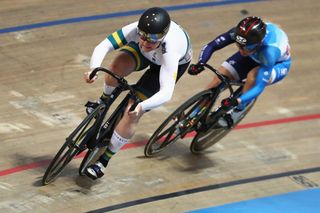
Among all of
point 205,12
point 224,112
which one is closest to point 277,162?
point 224,112

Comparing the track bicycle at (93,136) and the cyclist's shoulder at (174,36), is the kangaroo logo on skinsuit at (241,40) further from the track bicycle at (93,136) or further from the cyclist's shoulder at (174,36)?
the track bicycle at (93,136)

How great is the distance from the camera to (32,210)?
607 centimetres

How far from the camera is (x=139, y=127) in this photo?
744 cm

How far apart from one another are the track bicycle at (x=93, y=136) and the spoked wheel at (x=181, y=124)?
0.56 m

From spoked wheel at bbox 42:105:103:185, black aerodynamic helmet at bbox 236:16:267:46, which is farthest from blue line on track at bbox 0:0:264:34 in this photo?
black aerodynamic helmet at bbox 236:16:267:46

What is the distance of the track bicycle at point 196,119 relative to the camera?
6.65 m

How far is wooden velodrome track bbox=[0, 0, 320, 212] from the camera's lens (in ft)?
21.1

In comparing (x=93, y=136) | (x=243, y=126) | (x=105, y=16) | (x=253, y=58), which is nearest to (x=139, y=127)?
(x=243, y=126)

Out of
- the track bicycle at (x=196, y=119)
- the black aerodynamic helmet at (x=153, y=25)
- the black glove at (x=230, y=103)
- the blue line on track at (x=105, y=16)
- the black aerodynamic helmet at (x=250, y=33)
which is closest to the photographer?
the black aerodynamic helmet at (x=153, y=25)

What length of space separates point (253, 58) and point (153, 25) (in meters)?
1.23

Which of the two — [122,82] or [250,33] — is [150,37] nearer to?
[122,82]

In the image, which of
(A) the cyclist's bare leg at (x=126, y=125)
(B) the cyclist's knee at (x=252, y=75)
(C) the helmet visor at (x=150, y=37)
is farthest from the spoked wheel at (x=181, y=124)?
(C) the helmet visor at (x=150, y=37)

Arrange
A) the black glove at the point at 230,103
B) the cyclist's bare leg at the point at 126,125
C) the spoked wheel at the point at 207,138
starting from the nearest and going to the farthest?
the cyclist's bare leg at the point at 126,125
the black glove at the point at 230,103
the spoked wheel at the point at 207,138

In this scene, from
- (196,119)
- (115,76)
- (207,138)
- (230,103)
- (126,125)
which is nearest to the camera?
(115,76)
